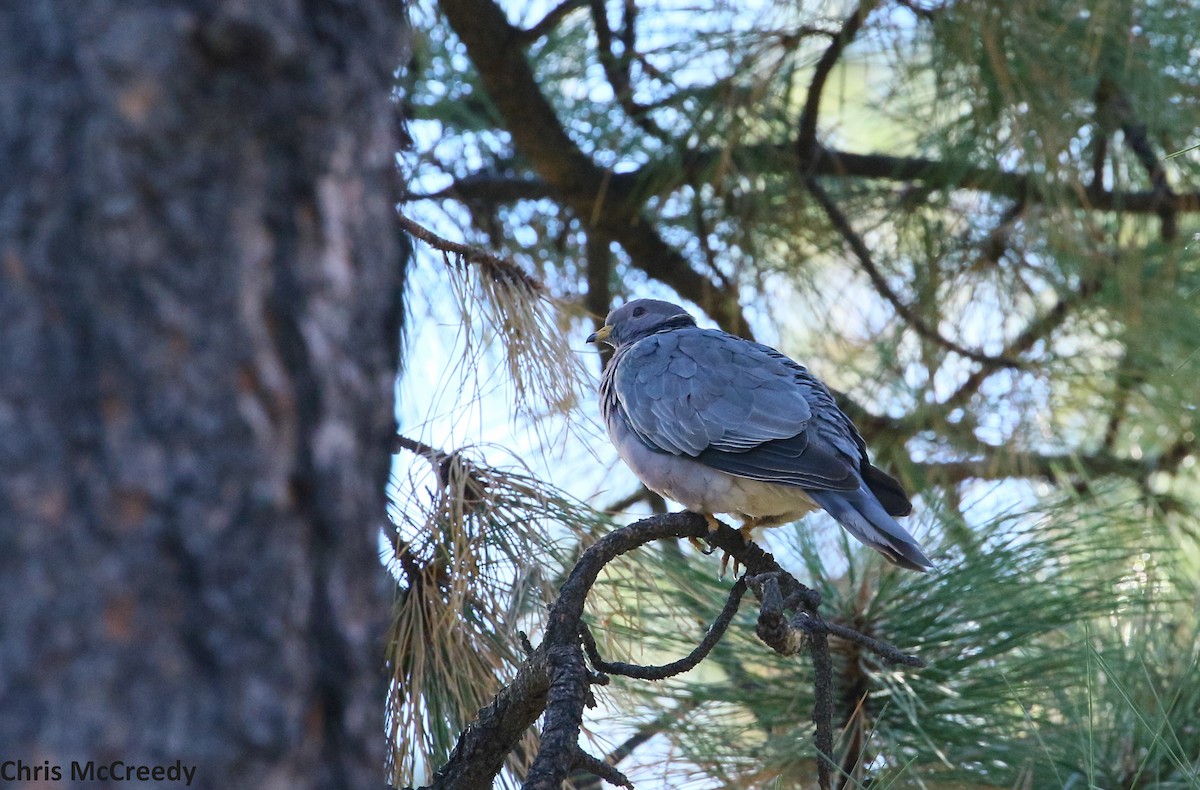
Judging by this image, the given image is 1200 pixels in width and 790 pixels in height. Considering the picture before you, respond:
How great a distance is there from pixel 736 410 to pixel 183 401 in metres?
1.89

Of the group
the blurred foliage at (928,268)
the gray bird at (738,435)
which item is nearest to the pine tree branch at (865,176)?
the blurred foliage at (928,268)

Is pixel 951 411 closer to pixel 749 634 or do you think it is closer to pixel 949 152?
pixel 949 152

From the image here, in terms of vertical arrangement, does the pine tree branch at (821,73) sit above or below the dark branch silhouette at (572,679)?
above

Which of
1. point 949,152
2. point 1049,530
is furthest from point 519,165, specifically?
point 1049,530

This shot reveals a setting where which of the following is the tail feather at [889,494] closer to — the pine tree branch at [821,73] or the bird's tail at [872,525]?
the bird's tail at [872,525]

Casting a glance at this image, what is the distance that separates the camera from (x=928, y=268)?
3668 mm

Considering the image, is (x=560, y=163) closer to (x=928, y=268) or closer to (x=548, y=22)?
(x=548, y=22)

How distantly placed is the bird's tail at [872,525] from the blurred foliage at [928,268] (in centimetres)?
21

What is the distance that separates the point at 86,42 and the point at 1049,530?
223cm

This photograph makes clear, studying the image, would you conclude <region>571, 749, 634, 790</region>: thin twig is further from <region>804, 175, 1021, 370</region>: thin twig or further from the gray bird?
<region>804, 175, 1021, 370</region>: thin twig

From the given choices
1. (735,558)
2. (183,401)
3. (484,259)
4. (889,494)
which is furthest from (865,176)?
(183,401)

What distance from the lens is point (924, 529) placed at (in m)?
2.59

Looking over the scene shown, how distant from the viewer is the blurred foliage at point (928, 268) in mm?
2361

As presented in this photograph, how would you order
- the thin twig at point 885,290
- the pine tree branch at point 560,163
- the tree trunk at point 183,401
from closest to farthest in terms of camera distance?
the tree trunk at point 183,401, the pine tree branch at point 560,163, the thin twig at point 885,290
